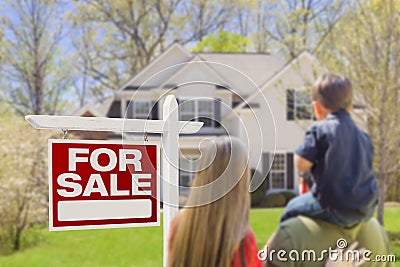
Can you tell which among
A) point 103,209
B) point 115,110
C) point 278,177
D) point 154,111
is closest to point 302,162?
point 154,111

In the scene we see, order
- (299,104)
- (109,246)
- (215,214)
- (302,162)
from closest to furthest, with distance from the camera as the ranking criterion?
1. (215,214)
2. (302,162)
3. (109,246)
4. (299,104)

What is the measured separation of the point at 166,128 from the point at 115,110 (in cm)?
433

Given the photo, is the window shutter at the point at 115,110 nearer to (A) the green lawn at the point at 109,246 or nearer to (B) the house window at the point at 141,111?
(A) the green lawn at the point at 109,246

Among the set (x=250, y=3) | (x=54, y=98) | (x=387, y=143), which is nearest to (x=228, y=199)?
(x=387, y=143)

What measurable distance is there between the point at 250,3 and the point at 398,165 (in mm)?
2584

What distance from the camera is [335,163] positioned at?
1315mm

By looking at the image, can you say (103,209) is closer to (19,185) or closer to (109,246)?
(109,246)

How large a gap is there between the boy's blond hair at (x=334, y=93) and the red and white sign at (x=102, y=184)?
0.43m

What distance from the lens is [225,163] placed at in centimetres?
120

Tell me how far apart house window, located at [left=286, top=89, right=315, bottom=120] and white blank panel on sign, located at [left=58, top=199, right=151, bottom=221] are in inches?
108

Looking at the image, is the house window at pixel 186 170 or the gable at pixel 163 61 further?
the gable at pixel 163 61

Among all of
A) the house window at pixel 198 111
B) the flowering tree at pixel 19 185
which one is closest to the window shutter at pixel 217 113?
the house window at pixel 198 111

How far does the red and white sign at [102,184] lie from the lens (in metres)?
1.46

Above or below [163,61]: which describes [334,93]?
below
